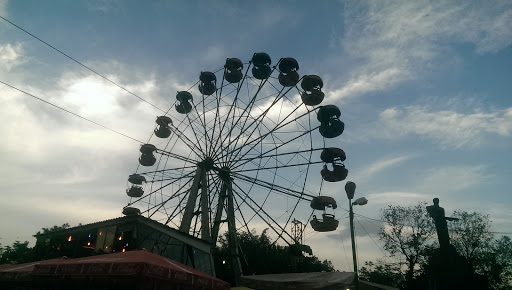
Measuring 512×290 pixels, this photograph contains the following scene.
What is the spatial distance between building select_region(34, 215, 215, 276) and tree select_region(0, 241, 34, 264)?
78.5ft

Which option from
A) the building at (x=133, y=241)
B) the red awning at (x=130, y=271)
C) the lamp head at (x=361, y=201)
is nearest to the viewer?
the red awning at (x=130, y=271)

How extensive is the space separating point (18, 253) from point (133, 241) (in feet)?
109

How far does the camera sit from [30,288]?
456 inches

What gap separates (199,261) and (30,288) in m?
7.09

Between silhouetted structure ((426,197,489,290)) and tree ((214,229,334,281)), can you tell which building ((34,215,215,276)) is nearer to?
silhouetted structure ((426,197,489,290))

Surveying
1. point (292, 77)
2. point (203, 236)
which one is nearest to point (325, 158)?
point (292, 77)

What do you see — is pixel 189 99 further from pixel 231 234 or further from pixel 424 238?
pixel 424 238

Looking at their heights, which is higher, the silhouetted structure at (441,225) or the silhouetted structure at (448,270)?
the silhouetted structure at (441,225)

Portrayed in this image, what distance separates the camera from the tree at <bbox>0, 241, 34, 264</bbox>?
33938 mm

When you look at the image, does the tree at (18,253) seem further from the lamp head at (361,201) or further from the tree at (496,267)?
the tree at (496,267)

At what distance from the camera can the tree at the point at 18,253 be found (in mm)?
33938

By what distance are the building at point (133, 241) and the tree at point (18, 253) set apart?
78.5 ft

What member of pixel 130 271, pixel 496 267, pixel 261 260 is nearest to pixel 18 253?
pixel 261 260

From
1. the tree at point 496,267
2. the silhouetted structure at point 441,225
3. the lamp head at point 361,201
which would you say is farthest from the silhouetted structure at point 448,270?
the tree at point 496,267
